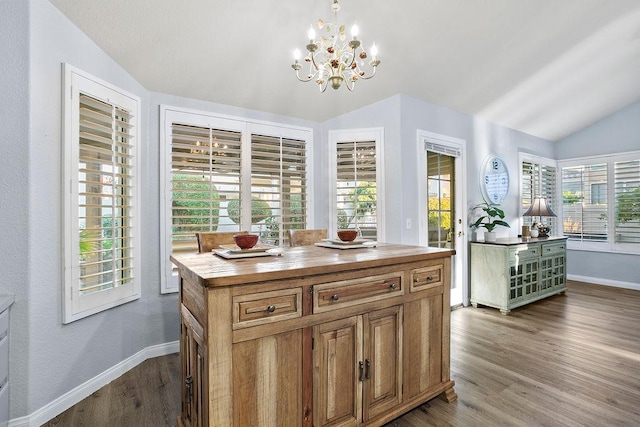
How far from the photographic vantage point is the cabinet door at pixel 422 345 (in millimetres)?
1988

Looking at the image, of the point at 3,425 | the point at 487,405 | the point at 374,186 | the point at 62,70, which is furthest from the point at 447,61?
the point at 3,425

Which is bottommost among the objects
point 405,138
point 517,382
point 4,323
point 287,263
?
point 517,382

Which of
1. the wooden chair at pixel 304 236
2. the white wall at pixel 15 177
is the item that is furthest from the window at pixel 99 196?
the wooden chair at pixel 304 236

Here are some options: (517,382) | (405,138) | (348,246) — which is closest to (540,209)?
(405,138)

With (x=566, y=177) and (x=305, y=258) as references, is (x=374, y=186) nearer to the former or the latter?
(x=305, y=258)

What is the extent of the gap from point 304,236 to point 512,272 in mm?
2908

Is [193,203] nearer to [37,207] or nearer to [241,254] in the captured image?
[37,207]

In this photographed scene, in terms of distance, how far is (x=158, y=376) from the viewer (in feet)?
8.56

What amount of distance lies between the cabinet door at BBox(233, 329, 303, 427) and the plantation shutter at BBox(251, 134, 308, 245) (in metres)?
2.18

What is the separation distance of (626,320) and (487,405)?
9.53 feet

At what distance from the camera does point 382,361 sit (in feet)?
6.14

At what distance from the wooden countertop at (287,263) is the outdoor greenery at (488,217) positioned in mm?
2534

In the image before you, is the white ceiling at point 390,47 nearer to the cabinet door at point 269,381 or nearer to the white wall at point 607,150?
the white wall at point 607,150

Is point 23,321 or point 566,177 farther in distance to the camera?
point 566,177
